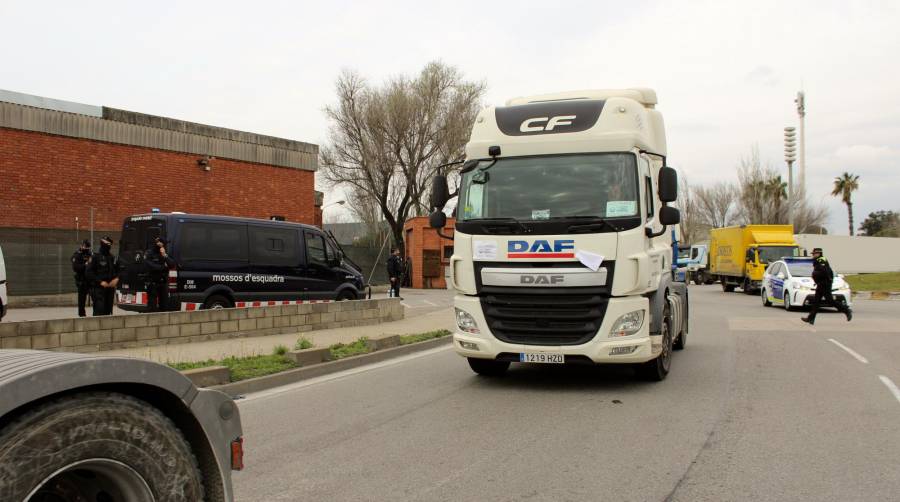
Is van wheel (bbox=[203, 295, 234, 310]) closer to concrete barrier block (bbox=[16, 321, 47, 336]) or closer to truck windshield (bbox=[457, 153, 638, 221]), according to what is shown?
concrete barrier block (bbox=[16, 321, 47, 336])

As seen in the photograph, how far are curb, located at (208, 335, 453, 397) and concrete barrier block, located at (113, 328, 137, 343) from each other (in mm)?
3558

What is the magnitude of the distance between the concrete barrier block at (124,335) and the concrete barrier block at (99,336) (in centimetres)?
10

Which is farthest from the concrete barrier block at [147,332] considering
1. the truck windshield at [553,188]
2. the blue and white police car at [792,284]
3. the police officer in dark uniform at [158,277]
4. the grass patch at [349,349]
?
the blue and white police car at [792,284]

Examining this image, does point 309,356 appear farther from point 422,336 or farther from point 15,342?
point 15,342

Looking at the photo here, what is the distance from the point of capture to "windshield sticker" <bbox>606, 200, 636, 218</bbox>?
767cm

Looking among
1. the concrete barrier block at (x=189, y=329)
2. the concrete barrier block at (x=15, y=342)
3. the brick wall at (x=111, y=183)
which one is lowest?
the concrete barrier block at (x=189, y=329)

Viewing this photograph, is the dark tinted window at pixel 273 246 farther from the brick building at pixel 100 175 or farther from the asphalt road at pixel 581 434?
the brick building at pixel 100 175

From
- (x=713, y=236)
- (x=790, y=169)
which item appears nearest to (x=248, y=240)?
(x=713, y=236)

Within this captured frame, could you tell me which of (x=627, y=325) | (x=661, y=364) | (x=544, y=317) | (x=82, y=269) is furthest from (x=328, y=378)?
(x=82, y=269)

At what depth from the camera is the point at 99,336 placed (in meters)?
10.6

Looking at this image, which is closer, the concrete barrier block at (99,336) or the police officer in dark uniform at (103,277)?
the concrete barrier block at (99,336)

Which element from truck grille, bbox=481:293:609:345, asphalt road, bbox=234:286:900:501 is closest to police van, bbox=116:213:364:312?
asphalt road, bbox=234:286:900:501

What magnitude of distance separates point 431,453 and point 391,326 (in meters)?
10.4

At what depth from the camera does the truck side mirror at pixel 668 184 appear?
8062 mm
